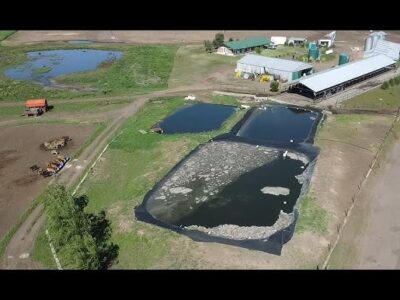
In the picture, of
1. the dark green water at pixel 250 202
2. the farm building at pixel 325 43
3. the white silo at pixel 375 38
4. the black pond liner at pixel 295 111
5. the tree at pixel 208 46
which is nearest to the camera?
the dark green water at pixel 250 202

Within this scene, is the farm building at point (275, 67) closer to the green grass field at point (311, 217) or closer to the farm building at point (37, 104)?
the farm building at point (37, 104)

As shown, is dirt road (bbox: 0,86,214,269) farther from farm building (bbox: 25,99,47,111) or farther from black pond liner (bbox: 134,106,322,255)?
farm building (bbox: 25,99,47,111)

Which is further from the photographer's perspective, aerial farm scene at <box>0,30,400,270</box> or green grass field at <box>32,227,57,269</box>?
aerial farm scene at <box>0,30,400,270</box>

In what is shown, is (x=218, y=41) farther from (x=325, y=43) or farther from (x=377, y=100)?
(x=377, y=100)

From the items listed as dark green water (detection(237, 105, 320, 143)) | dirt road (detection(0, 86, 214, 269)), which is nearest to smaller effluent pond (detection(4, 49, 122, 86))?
dirt road (detection(0, 86, 214, 269))

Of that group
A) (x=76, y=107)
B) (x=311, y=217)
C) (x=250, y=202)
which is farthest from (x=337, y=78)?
(x=76, y=107)

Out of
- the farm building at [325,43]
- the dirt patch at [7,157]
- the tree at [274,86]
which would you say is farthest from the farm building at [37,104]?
the farm building at [325,43]
